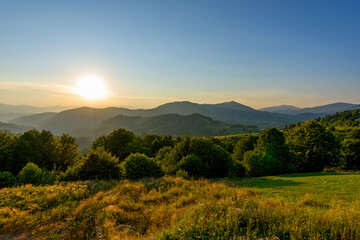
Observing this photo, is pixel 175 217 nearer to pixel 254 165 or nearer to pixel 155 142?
pixel 254 165

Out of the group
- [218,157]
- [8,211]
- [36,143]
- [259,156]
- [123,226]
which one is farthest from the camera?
[259,156]

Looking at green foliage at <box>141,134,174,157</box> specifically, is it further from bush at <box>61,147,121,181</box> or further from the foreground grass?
the foreground grass

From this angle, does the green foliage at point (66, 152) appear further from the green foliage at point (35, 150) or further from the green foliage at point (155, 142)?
the green foliage at point (155, 142)

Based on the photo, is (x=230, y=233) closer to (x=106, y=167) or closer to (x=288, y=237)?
(x=288, y=237)

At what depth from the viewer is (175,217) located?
28.3ft

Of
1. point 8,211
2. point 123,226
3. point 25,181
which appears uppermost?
point 123,226

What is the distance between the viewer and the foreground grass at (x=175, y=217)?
20.5 ft

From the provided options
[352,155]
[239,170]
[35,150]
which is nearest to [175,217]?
[239,170]

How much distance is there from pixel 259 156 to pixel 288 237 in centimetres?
3341

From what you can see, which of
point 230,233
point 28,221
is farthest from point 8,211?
point 230,233

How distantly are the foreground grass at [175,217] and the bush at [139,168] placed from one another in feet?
24.8

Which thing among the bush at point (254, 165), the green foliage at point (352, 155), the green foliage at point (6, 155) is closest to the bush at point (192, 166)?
the bush at point (254, 165)

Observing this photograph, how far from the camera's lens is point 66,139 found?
133 ft

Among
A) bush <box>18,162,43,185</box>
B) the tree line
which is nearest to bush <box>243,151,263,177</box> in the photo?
the tree line
